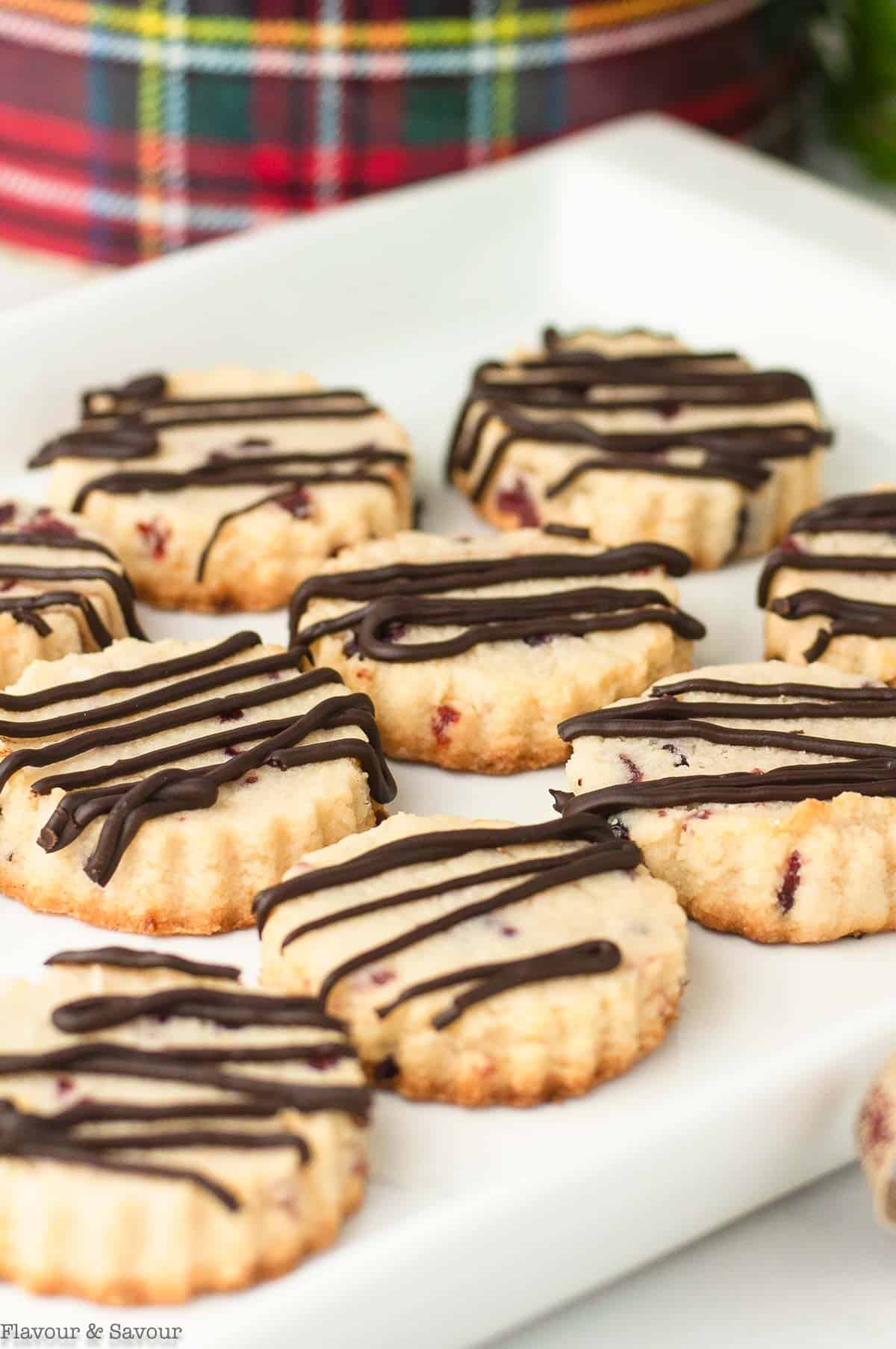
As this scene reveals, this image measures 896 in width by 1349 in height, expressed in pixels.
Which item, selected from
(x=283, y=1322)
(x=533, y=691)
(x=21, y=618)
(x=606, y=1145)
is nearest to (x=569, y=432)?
(x=533, y=691)

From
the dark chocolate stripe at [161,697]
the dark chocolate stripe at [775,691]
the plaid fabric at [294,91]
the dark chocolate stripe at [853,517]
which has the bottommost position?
the dark chocolate stripe at [161,697]

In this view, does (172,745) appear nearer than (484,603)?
Yes

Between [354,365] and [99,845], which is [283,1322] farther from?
[354,365]

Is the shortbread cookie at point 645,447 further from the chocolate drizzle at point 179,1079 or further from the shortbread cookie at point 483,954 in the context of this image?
the chocolate drizzle at point 179,1079

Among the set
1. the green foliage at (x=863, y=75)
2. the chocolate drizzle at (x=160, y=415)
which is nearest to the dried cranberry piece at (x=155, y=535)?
the chocolate drizzle at (x=160, y=415)

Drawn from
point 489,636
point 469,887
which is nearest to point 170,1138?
point 469,887

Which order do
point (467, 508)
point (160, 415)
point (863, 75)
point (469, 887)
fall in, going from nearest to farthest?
point (469, 887) → point (160, 415) → point (467, 508) → point (863, 75)

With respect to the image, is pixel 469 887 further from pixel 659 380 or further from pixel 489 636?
pixel 659 380
